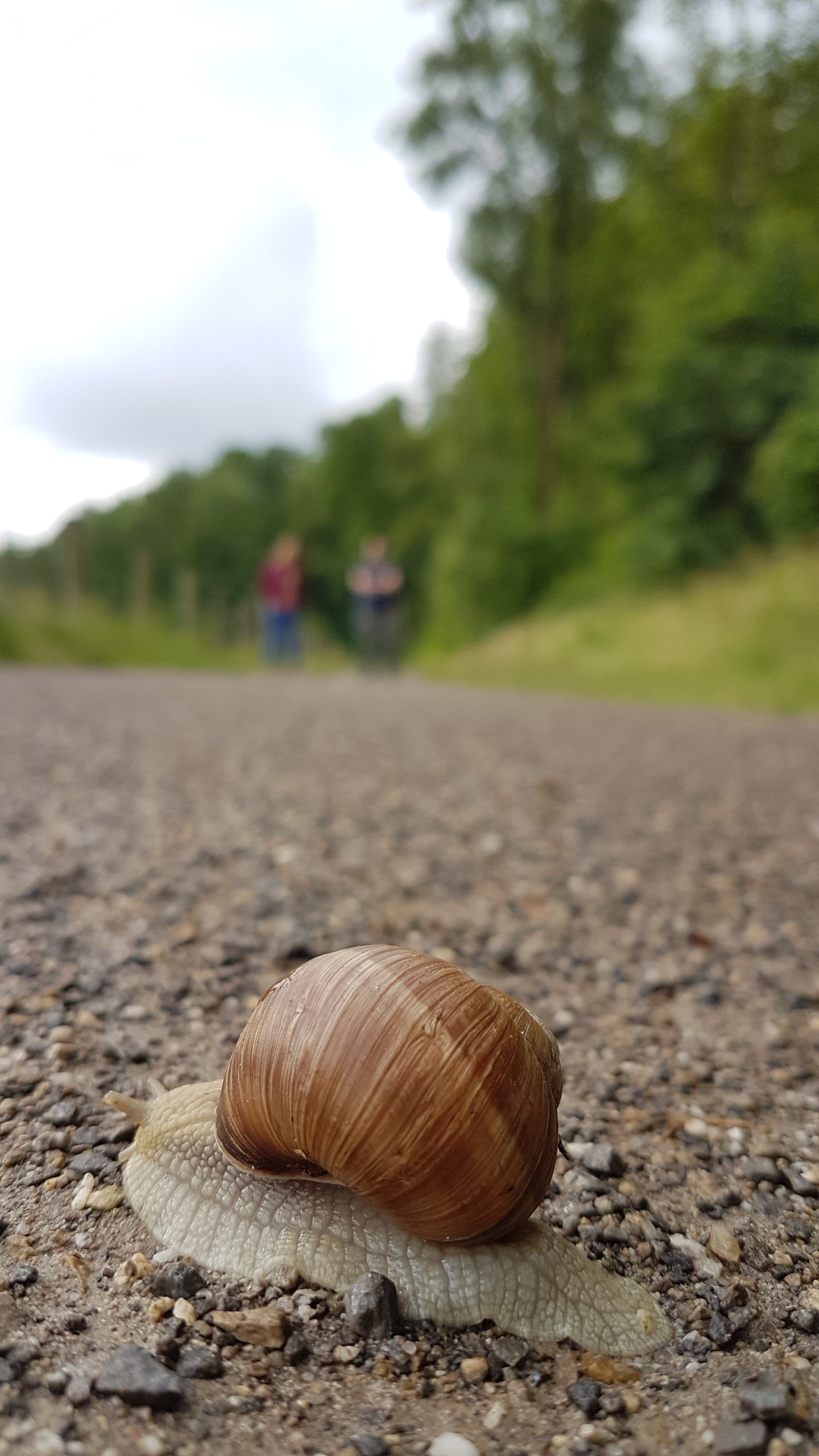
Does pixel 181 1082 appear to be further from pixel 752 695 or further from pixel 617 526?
pixel 617 526

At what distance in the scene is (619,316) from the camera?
2569cm

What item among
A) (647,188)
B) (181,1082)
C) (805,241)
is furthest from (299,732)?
(647,188)

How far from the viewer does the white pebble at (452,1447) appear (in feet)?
4.89

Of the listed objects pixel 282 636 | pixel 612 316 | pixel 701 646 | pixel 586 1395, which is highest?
pixel 612 316

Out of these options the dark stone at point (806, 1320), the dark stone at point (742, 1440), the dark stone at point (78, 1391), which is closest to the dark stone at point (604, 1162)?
the dark stone at point (806, 1320)

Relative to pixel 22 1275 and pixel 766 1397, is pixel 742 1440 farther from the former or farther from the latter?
pixel 22 1275

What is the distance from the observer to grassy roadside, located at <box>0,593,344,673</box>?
14.0m

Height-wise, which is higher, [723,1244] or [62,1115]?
[62,1115]

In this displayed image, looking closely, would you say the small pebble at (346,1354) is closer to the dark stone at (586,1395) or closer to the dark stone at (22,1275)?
the dark stone at (586,1395)

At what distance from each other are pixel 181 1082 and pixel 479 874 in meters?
1.81

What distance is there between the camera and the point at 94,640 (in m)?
15.7

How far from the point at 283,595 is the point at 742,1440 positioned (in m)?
17.1

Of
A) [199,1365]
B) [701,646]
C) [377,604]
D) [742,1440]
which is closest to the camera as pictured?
[742,1440]

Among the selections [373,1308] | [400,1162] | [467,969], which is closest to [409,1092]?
[400,1162]
